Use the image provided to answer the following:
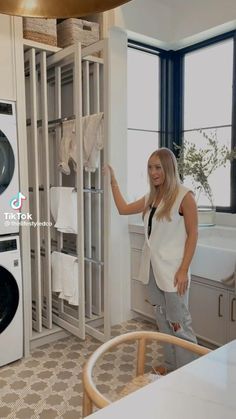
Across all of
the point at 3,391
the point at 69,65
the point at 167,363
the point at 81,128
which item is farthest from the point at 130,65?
the point at 3,391

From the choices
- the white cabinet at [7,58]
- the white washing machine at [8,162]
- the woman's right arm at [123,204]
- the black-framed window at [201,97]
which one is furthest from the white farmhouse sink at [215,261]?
the white cabinet at [7,58]

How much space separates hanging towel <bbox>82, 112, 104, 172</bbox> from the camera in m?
2.53

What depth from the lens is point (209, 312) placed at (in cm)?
257

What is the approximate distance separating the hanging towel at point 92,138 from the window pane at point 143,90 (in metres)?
1.00

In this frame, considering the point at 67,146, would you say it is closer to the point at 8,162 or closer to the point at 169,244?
the point at 8,162

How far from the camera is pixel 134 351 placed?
2766mm

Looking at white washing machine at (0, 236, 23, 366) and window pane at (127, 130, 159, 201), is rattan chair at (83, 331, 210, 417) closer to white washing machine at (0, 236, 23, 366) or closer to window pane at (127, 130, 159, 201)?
white washing machine at (0, 236, 23, 366)

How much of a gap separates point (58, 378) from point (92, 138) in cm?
164

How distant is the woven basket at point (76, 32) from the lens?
278 cm

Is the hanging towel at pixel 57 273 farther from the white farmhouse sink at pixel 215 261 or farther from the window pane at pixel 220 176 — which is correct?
the window pane at pixel 220 176

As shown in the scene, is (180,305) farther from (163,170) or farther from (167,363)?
(163,170)

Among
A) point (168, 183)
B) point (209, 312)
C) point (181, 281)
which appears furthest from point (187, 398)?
→ point (209, 312)

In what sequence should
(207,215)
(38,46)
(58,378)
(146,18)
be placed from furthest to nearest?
(146,18) → (207,215) → (38,46) → (58,378)

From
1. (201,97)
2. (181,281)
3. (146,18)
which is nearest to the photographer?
(181,281)
